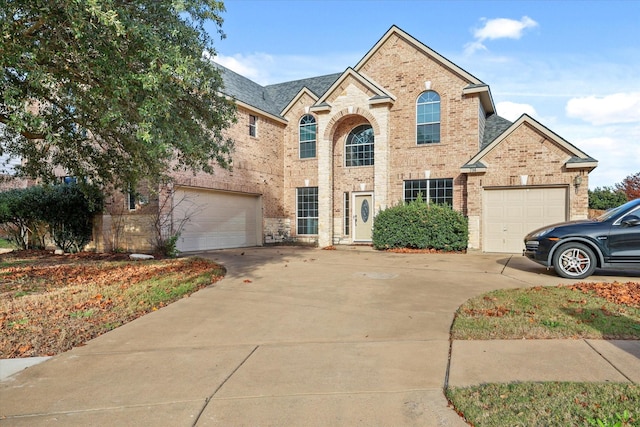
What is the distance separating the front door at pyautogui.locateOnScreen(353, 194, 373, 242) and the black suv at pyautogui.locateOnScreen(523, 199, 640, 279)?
9.24m

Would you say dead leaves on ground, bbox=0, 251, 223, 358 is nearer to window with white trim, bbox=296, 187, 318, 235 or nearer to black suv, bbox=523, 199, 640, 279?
black suv, bbox=523, 199, 640, 279

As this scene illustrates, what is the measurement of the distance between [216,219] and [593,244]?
1274 cm

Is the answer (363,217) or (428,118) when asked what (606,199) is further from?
(363,217)

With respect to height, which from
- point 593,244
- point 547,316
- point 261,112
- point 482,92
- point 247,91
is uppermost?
point 247,91

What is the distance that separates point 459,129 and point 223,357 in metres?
14.2

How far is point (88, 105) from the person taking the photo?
745cm

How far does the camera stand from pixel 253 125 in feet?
58.3

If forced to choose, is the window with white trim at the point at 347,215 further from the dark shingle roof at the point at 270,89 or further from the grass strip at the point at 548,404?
the grass strip at the point at 548,404

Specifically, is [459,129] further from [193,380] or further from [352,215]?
[193,380]

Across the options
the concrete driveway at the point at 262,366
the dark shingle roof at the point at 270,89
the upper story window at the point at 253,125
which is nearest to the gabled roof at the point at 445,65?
the dark shingle roof at the point at 270,89

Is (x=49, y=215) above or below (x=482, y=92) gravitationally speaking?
below

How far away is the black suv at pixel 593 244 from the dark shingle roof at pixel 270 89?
12.9 metres

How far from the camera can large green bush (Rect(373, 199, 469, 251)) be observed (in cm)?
1445

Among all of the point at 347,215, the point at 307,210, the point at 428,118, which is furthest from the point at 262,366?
the point at 307,210
